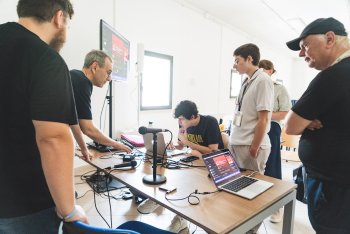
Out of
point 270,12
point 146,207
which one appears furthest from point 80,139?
point 270,12

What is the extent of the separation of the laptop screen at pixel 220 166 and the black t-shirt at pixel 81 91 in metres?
1.05

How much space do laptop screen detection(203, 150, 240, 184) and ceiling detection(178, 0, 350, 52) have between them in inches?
145

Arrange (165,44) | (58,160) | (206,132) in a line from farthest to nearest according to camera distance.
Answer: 1. (165,44)
2. (206,132)
3. (58,160)

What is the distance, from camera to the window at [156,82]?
3.89m

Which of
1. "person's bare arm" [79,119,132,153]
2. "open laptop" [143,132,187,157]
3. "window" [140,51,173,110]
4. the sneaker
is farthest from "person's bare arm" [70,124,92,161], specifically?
"window" [140,51,173,110]

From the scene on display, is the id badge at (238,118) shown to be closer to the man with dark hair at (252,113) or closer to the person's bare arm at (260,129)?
the man with dark hair at (252,113)

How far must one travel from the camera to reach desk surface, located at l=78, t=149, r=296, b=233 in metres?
0.98

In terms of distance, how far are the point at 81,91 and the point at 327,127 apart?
161 centimetres

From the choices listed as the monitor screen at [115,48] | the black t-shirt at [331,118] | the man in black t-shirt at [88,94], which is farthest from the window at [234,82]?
the black t-shirt at [331,118]

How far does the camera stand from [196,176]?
1.48 meters

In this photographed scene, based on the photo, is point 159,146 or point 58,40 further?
point 159,146

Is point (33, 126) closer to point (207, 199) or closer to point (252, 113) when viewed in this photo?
point (207, 199)

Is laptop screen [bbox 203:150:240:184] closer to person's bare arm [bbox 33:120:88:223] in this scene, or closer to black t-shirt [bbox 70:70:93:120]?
person's bare arm [bbox 33:120:88:223]

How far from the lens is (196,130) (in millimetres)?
2168
